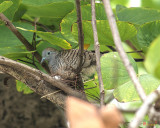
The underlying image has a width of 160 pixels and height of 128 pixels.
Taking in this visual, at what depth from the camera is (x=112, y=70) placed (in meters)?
0.67

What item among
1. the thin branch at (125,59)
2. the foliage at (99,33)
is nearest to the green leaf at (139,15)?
the foliage at (99,33)

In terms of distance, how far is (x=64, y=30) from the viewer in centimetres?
83

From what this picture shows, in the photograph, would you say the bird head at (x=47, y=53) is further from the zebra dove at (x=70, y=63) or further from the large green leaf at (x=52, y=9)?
the large green leaf at (x=52, y=9)

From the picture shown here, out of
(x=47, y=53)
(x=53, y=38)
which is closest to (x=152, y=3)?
(x=47, y=53)

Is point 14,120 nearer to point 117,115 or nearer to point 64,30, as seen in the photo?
point 64,30

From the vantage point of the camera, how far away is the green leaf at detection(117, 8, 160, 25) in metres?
0.87

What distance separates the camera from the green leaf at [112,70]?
2.14 feet

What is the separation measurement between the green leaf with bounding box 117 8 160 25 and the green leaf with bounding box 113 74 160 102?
0.99ft

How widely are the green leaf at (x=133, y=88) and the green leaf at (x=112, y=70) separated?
0.02 m

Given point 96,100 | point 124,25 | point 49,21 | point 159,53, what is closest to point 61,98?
point 96,100

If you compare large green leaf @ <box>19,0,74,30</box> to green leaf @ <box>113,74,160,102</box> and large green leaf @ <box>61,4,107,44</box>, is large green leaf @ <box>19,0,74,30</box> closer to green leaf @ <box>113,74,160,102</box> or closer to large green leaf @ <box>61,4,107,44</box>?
large green leaf @ <box>61,4,107,44</box>

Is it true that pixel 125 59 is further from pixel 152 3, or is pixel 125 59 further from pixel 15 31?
pixel 152 3

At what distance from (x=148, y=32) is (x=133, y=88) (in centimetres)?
19

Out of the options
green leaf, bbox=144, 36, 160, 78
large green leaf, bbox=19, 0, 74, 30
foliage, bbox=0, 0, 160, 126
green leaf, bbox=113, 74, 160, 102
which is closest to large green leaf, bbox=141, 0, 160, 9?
foliage, bbox=0, 0, 160, 126
